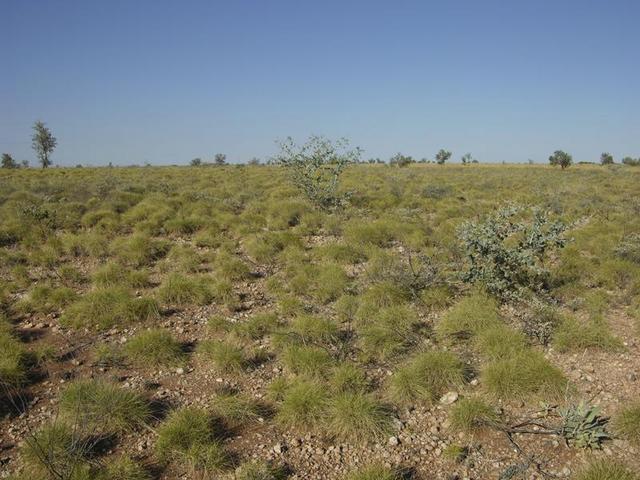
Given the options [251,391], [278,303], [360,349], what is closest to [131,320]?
[278,303]

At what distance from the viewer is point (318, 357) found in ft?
17.9

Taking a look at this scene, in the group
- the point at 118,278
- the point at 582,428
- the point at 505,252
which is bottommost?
the point at 582,428

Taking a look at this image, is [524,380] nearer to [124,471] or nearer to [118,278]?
[124,471]

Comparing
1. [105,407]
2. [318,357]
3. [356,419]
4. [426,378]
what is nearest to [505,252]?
[426,378]

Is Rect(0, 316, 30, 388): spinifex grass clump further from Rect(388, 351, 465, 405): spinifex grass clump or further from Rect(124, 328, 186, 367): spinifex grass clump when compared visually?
Rect(388, 351, 465, 405): spinifex grass clump

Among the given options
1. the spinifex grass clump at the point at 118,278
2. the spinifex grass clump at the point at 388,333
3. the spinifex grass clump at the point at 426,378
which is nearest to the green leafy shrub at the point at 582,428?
the spinifex grass clump at the point at 426,378

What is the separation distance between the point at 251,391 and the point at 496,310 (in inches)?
155

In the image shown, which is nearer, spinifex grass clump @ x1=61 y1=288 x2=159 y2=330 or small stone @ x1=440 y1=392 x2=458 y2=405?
small stone @ x1=440 y1=392 x2=458 y2=405

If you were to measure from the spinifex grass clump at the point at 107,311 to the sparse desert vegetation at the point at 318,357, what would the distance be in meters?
0.03

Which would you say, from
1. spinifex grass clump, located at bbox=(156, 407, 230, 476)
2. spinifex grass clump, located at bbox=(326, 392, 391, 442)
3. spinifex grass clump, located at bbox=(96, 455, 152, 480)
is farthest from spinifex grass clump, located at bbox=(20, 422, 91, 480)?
spinifex grass clump, located at bbox=(326, 392, 391, 442)

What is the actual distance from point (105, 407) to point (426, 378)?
11.1 feet

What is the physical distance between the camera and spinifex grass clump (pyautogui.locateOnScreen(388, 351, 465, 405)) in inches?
192

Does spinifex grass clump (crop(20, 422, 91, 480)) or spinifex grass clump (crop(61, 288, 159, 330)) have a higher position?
spinifex grass clump (crop(61, 288, 159, 330))

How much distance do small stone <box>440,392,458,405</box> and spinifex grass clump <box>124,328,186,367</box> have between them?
3144 millimetres
